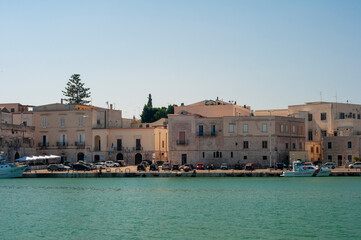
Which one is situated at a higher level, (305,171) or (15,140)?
(15,140)

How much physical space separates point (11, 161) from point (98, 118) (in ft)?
45.4

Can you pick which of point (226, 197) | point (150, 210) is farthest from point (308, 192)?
point (150, 210)

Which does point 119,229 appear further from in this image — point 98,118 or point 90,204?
point 98,118

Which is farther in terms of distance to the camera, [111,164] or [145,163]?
[145,163]

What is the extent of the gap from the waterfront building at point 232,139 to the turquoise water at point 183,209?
972 cm

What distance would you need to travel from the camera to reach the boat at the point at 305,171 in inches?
2662

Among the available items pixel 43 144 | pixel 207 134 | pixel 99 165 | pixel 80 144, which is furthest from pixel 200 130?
pixel 43 144

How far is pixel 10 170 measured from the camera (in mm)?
70812

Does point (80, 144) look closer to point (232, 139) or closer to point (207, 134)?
point (207, 134)

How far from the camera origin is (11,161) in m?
76.6

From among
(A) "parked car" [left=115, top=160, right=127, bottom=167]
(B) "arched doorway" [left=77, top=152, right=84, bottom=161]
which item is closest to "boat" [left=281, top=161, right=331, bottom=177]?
(A) "parked car" [left=115, top=160, right=127, bottom=167]

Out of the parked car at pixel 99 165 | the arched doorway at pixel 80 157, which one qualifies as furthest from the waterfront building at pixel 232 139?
the arched doorway at pixel 80 157

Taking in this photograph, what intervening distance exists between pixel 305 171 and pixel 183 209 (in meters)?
30.9

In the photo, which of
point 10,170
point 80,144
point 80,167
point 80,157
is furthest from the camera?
point 80,157
